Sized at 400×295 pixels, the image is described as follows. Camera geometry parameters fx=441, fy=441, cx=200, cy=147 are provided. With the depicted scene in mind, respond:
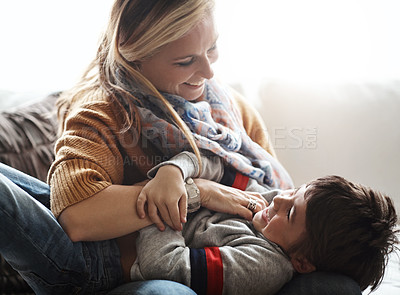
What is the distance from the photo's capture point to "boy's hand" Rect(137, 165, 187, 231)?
3.25ft

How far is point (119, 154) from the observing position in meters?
1.09

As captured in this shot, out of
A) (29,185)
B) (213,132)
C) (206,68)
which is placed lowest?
(29,185)

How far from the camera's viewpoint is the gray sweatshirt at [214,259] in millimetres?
927

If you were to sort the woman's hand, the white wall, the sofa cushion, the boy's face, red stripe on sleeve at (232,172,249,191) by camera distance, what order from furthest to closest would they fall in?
the white wall, the sofa cushion, red stripe on sleeve at (232,172,249,191), the woman's hand, the boy's face

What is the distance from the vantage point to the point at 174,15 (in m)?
1.02

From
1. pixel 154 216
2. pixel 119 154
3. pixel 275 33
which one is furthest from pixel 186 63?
pixel 275 33

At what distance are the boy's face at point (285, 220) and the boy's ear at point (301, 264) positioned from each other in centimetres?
3

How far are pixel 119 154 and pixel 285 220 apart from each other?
1.42ft

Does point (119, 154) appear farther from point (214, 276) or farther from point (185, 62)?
point (214, 276)

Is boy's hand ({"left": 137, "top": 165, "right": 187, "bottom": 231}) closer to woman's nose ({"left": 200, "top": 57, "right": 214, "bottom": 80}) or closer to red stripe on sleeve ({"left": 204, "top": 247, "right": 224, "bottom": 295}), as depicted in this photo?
red stripe on sleeve ({"left": 204, "top": 247, "right": 224, "bottom": 295})

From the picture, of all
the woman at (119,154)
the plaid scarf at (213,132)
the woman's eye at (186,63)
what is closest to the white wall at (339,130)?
the plaid scarf at (213,132)

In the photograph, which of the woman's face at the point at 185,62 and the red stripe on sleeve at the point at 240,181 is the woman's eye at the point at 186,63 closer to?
the woman's face at the point at 185,62

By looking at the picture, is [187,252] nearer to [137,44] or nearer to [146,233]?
[146,233]

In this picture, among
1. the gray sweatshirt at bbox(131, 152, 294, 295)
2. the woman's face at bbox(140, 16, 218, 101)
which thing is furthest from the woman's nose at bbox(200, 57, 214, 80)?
the gray sweatshirt at bbox(131, 152, 294, 295)
